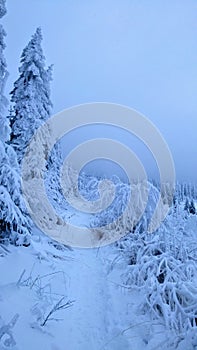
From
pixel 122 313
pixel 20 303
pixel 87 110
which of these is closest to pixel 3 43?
pixel 20 303

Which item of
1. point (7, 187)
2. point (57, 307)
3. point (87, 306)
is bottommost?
point (57, 307)

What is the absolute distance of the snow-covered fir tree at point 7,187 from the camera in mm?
7059

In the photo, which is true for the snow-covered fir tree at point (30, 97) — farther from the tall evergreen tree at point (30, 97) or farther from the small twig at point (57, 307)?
the small twig at point (57, 307)

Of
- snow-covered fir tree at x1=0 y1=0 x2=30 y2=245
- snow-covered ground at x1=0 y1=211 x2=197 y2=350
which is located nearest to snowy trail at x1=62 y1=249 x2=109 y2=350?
snow-covered ground at x1=0 y1=211 x2=197 y2=350

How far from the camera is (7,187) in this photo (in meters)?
7.41

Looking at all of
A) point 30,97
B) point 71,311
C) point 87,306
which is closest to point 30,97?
point 30,97

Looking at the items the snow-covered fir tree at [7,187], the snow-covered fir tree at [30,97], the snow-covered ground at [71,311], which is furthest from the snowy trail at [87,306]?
the snow-covered fir tree at [30,97]

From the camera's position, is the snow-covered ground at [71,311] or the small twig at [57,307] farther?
the small twig at [57,307]

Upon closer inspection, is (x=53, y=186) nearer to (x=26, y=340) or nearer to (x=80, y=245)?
(x=80, y=245)

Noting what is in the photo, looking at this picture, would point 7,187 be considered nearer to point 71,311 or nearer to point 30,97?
point 71,311

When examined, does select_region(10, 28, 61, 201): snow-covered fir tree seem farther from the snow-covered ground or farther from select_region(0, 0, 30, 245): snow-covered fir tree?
the snow-covered ground

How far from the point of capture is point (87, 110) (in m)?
22.0

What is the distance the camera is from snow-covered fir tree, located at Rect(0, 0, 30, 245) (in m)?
7.06

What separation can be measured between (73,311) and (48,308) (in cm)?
56
